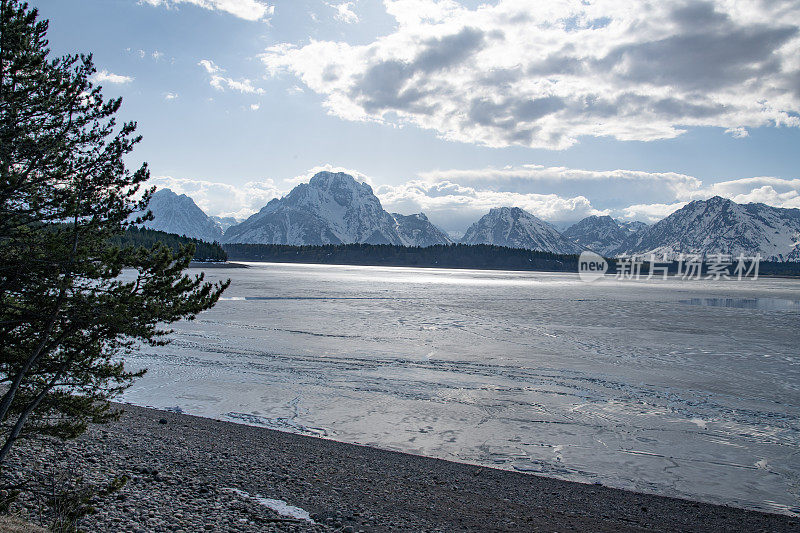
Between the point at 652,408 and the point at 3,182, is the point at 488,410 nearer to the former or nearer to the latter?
the point at 652,408

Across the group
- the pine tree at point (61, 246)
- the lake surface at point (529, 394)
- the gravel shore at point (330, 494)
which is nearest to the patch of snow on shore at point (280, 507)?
the gravel shore at point (330, 494)

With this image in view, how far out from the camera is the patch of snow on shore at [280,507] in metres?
10.1

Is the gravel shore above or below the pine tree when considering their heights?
below

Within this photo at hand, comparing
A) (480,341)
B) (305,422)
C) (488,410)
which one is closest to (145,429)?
(305,422)

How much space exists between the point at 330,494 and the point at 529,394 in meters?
12.4

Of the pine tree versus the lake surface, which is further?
the lake surface

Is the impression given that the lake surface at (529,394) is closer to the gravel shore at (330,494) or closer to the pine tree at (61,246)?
the gravel shore at (330,494)

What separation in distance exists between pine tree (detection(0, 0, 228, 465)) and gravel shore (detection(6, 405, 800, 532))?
2.08m

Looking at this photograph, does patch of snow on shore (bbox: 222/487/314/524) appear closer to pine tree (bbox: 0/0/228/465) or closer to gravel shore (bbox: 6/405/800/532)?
gravel shore (bbox: 6/405/800/532)

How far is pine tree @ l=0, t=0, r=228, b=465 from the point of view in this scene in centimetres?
953

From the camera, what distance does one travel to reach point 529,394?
21.7 m

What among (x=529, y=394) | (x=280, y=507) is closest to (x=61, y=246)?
(x=280, y=507)

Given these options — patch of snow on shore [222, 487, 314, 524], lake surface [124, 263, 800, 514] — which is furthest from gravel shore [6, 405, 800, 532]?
lake surface [124, 263, 800, 514]

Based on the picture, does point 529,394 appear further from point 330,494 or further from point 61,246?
point 61,246
